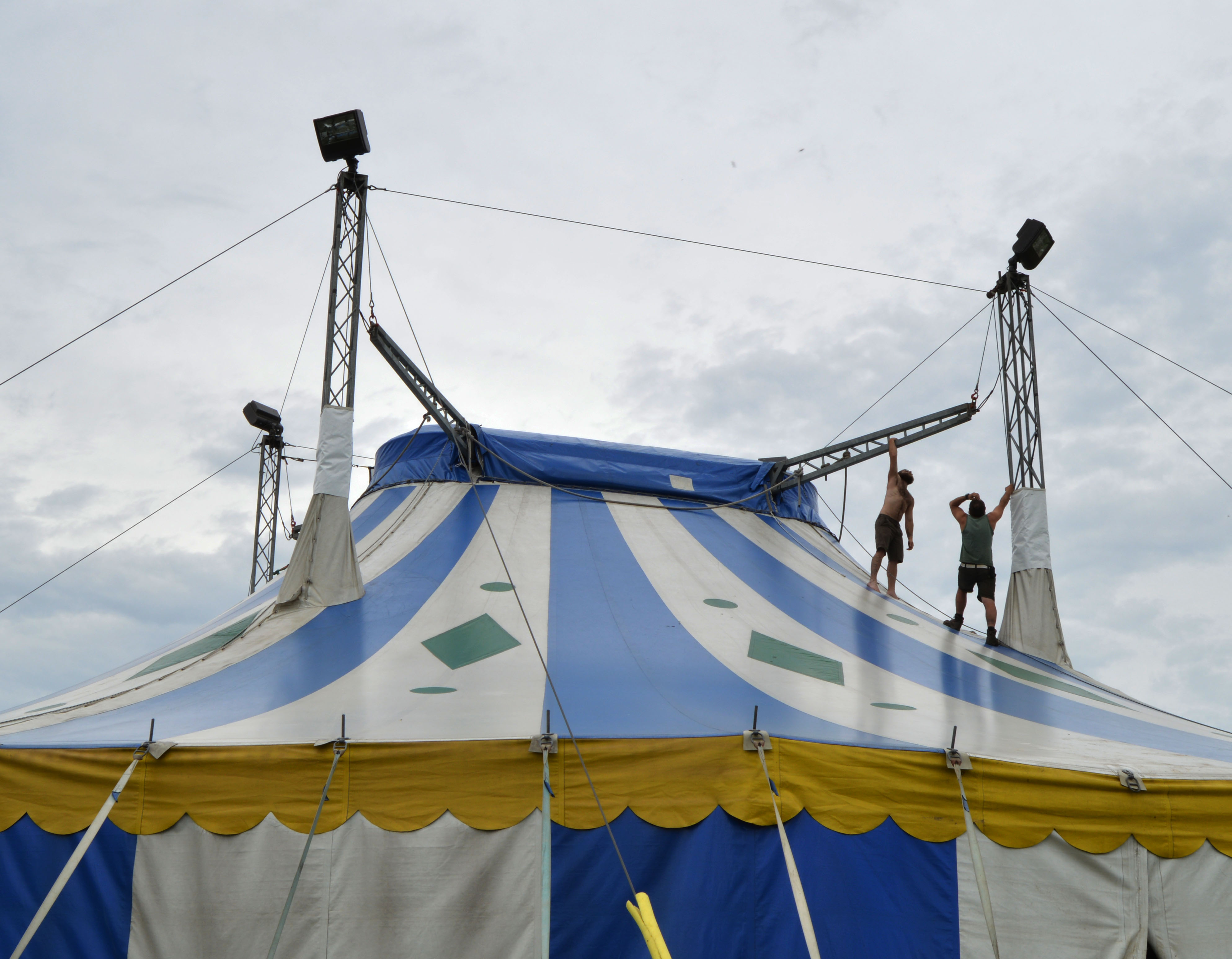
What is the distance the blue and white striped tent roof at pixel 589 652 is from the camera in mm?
3072

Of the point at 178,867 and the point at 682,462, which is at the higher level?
the point at 682,462

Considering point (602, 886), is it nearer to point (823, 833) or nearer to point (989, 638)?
point (823, 833)

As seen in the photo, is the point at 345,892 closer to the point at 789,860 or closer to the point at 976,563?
the point at 789,860

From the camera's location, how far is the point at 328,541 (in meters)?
4.33

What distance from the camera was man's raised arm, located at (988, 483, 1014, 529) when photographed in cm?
567

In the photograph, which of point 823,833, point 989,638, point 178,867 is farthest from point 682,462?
→ point 178,867

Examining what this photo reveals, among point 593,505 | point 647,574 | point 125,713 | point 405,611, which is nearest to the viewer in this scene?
point 125,713

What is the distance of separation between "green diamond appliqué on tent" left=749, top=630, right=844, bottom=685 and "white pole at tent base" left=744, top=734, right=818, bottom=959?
996 mm

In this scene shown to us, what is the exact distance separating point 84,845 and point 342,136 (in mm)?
3823

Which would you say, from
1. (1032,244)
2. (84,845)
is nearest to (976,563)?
(1032,244)

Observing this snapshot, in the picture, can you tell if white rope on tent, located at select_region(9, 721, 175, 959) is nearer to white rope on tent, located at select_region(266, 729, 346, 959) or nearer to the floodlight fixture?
white rope on tent, located at select_region(266, 729, 346, 959)

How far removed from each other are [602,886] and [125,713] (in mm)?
1924

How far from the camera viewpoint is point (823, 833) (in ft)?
9.26

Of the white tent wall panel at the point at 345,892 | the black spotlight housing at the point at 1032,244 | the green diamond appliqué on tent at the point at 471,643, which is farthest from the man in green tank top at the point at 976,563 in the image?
the white tent wall panel at the point at 345,892
